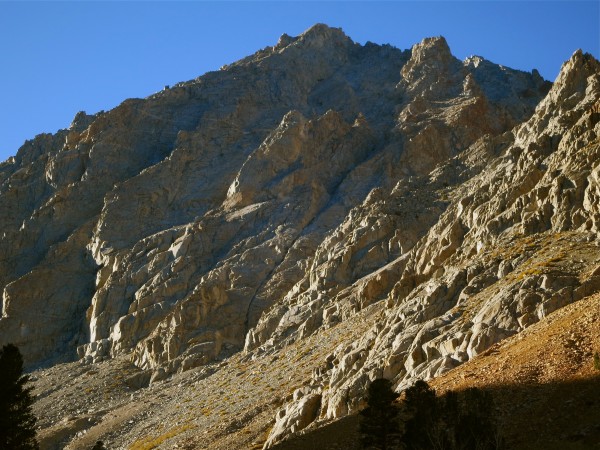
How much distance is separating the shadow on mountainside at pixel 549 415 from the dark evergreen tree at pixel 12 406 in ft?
45.0

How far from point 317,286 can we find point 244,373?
15790 mm

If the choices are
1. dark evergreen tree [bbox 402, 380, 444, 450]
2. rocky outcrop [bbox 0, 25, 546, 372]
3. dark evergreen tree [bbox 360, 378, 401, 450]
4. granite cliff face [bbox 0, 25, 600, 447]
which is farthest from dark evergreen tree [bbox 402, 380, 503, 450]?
rocky outcrop [bbox 0, 25, 546, 372]

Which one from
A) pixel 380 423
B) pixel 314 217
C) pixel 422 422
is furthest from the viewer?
pixel 314 217

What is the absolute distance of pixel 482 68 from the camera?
5955 inches

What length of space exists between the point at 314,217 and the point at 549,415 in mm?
77478

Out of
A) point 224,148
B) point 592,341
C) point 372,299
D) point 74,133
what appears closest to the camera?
point 592,341

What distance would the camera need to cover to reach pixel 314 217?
103688mm

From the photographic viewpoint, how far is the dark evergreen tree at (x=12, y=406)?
31.9 meters

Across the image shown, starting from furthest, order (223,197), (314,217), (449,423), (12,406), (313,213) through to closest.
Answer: (223,197) → (313,213) → (314,217) → (12,406) → (449,423)

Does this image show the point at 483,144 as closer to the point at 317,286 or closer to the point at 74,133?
the point at 317,286

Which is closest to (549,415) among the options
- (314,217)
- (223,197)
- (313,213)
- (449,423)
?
(449,423)

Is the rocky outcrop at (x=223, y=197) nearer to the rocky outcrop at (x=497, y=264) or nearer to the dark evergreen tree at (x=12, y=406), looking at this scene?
the rocky outcrop at (x=497, y=264)

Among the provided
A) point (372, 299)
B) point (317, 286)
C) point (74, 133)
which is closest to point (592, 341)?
point (372, 299)

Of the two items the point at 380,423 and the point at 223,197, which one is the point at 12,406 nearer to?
the point at 380,423
